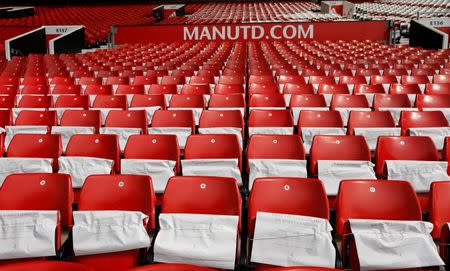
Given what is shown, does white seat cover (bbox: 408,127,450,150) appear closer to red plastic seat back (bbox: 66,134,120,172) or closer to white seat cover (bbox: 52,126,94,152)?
red plastic seat back (bbox: 66,134,120,172)

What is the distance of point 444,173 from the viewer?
11.1ft

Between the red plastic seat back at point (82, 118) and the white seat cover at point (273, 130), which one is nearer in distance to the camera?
the white seat cover at point (273, 130)

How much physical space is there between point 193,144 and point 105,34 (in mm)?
14408

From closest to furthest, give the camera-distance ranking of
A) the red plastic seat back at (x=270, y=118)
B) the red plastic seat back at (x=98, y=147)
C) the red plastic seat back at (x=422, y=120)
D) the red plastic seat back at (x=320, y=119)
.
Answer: the red plastic seat back at (x=98, y=147) → the red plastic seat back at (x=422, y=120) → the red plastic seat back at (x=320, y=119) → the red plastic seat back at (x=270, y=118)

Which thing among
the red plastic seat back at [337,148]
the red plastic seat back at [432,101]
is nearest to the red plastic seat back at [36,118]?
the red plastic seat back at [337,148]

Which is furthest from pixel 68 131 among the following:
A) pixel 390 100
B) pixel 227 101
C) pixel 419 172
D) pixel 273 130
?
pixel 390 100

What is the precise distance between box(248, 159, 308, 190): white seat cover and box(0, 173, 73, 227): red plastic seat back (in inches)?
52.8

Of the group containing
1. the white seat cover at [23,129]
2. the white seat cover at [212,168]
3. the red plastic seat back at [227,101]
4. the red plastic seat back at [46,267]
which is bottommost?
the white seat cover at [23,129]

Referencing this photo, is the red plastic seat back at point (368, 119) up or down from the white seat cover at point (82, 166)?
up

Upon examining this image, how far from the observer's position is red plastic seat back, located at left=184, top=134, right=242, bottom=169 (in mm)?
3846

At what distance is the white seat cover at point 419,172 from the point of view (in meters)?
3.37

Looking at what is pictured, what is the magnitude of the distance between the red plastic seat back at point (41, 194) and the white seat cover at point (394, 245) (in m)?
1.73

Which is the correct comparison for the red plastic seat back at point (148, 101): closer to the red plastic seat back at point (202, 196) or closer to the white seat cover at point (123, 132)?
the white seat cover at point (123, 132)

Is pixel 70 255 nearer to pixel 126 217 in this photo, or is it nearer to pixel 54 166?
pixel 126 217
